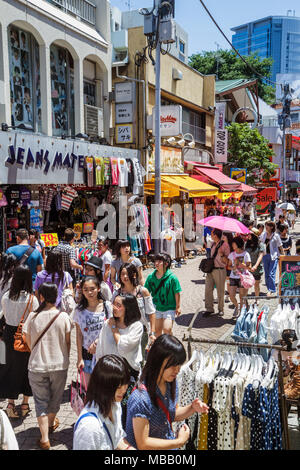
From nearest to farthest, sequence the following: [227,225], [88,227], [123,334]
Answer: [123,334] → [227,225] → [88,227]

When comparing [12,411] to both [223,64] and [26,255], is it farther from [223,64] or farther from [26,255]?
[223,64]

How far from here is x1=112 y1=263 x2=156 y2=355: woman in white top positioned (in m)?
5.50

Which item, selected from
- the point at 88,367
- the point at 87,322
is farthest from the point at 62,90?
the point at 88,367

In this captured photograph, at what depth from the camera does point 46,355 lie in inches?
177

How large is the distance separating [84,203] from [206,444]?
11.0 m

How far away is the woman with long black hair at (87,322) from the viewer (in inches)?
185

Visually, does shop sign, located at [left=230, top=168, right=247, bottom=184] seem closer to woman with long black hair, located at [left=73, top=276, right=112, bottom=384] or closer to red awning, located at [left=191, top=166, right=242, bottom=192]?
red awning, located at [left=191, top=166, right=242, bottom=192]

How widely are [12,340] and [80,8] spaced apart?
40.2 feet

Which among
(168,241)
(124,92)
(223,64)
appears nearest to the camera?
(168,241)

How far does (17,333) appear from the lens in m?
5.07

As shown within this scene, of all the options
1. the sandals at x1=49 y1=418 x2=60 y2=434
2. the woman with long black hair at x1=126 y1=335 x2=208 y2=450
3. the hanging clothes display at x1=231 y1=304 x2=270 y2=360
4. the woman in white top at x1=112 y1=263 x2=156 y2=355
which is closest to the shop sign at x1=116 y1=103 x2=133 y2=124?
the woman in white top at x1=112 y1=263 x2=156 y2=355

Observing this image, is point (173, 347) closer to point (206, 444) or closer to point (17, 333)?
point (206, 444)

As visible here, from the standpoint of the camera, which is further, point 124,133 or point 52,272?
point 124,133
